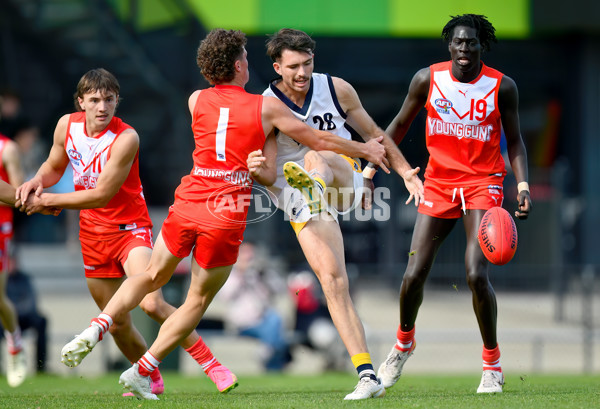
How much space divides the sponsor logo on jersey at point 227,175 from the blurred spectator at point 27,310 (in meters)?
5.84

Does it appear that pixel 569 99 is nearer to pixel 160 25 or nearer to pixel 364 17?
pixel 364 17

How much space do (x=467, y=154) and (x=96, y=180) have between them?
2846 millimetres

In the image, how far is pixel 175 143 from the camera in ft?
65.4

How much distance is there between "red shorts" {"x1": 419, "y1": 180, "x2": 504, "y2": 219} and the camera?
640cm

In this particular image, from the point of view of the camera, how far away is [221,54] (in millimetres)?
5875

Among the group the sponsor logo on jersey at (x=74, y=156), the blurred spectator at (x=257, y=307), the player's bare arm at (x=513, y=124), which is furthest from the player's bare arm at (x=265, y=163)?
the blurred spectator at (x=257, y=307)

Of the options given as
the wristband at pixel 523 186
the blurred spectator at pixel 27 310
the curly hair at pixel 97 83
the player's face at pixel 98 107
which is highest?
the curly hair at pixel 97 83

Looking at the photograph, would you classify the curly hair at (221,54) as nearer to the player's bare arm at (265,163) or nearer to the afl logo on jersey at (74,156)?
the player's bare arm at (265,163)

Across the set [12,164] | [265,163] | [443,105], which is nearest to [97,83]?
[265,163]

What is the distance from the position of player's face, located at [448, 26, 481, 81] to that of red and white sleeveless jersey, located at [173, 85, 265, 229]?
159 centimetres

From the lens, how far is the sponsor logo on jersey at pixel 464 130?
21.0ft

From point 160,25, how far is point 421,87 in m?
12.3

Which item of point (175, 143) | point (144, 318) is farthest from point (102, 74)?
point (175, 143)

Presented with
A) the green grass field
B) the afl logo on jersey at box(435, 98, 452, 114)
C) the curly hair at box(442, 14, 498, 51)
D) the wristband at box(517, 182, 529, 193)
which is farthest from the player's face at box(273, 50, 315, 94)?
the green grass field
